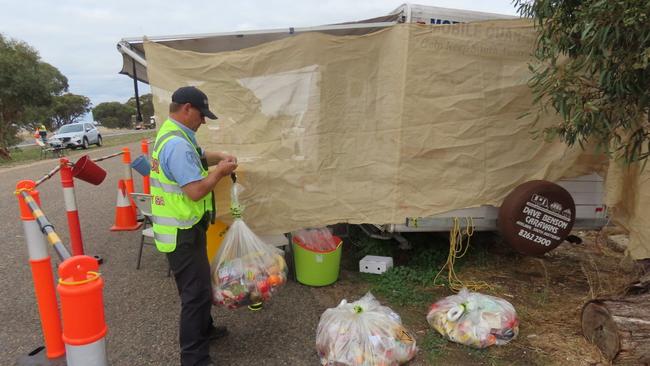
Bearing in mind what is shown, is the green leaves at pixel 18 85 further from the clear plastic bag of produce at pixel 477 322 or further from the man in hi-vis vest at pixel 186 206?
the clear plastic bag of produce at pixel 477 322

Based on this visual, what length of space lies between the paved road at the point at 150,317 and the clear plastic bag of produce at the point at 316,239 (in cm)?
44

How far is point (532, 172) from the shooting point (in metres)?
3.90

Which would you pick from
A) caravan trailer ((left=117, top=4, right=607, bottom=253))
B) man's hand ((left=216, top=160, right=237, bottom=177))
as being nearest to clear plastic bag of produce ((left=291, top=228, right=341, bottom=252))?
caravan trailer ((left=117, top=4, right=607, bottom=253))

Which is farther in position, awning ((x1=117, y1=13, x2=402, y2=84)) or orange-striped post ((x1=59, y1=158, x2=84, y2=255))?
orange-striped post ((x1=59, y1=158, x2=84, y2=255))

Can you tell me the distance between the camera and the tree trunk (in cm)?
271

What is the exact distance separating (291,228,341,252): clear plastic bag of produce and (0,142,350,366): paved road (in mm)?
437

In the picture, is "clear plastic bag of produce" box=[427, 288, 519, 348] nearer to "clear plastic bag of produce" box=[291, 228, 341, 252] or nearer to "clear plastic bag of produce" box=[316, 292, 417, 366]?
"clear plastic bag of produce" box=[316, 292, 417, 366]

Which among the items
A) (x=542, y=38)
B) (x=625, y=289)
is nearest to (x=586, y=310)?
(x=625, y=289)

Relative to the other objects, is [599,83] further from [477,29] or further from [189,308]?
[189,308]

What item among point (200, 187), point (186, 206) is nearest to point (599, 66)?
point (200, 187)

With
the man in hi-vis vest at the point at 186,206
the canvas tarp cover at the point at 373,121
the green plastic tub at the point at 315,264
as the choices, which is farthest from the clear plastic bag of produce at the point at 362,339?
the canvas tarp cover at the point at 373,121

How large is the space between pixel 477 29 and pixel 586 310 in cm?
247

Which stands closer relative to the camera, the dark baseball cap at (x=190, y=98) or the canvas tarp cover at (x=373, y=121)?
the dark baseball cap at (x=190, y=98)

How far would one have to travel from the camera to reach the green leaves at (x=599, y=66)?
6.55ft
